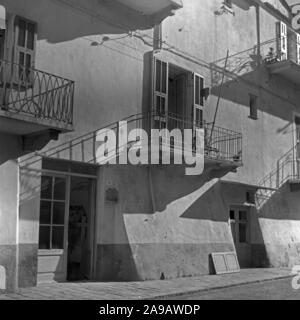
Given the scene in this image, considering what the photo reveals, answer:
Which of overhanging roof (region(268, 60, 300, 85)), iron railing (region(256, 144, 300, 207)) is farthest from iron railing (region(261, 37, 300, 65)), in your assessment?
iron railing (region(256, 144, 300, 207))

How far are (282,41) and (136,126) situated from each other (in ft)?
28.6

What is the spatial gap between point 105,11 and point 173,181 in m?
4.78

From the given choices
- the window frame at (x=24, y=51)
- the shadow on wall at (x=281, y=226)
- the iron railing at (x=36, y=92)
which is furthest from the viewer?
the shadow on wall at (x=281, y=226)

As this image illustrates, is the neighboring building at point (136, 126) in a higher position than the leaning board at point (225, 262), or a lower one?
higher

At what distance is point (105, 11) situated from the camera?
12508 millimetres

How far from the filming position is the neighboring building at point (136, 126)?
34.3ft

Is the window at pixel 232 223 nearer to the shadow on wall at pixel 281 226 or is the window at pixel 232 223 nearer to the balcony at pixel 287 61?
the shadow on wall at pixel 281 226

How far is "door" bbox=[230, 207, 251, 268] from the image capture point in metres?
16.3

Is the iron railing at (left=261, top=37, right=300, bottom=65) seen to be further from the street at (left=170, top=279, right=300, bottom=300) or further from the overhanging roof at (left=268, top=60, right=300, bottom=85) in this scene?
the street at (left=170, top=279, right=300, bottom=300)

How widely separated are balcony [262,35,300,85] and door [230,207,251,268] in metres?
5.38

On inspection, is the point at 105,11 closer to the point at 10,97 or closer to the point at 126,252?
the point at 10,97

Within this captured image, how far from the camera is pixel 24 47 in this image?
34.9ft

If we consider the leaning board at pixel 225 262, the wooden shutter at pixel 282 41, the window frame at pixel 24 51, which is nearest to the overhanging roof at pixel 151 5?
the window frame at pixel 24 51

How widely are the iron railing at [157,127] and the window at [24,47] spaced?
5.60ft
